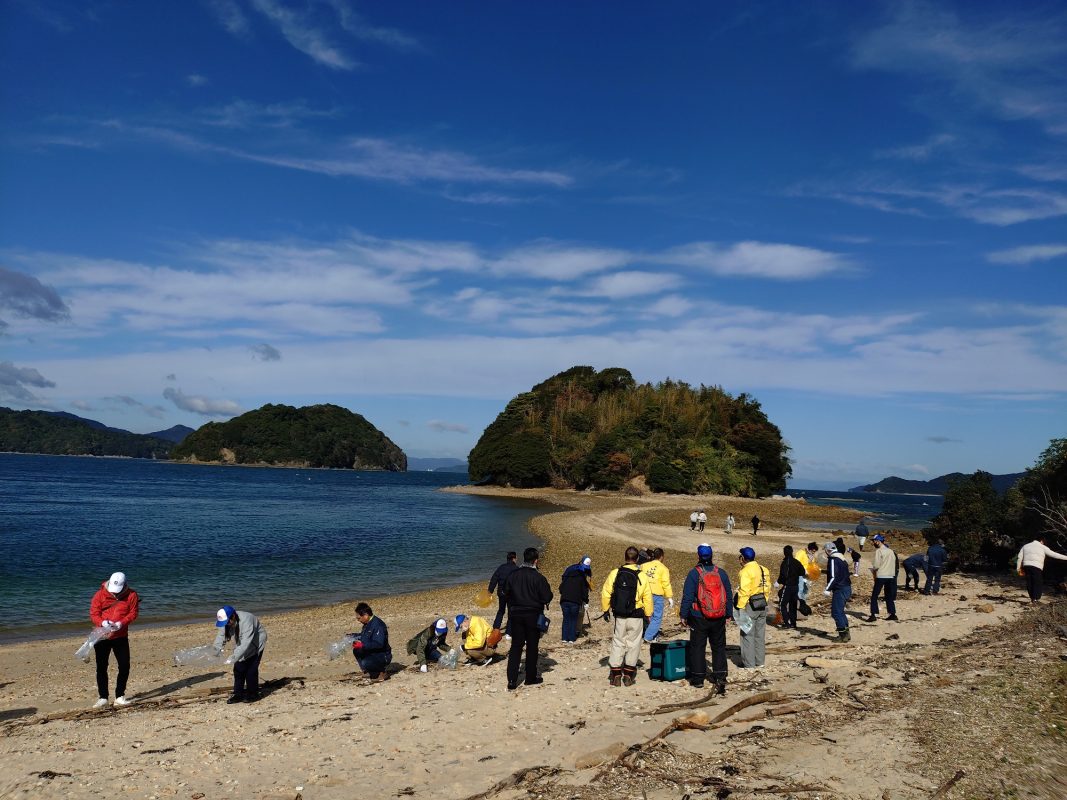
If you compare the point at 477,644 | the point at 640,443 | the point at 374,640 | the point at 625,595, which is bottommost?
the point at 477,644

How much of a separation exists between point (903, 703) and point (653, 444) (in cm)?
7721

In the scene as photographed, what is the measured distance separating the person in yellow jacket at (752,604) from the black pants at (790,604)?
3.62 meters

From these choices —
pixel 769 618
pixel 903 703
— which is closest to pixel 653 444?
pixel 769 618

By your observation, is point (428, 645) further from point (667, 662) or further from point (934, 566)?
point (934, 566)

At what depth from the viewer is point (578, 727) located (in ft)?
24.7

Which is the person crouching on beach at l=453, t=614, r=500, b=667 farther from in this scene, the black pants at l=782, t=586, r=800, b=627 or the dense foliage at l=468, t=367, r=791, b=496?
the dense foliage at l=468, t=367, r=791, b=496

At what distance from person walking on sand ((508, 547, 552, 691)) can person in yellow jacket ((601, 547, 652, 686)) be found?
915 mm

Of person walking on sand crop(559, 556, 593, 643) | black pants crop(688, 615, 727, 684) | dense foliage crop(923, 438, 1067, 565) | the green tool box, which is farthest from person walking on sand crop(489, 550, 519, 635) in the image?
dense foliage crop(923, 438, 1067, 565)

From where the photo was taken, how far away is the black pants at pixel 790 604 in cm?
1320

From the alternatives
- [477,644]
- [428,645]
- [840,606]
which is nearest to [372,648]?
[428,645]

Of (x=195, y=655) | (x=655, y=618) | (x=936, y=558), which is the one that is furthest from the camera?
(x=936, y=558)

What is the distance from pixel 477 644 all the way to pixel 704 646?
3687mm

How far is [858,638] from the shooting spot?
12.1 m

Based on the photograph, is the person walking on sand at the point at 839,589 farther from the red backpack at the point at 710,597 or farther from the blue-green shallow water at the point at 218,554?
the blue-green shallow water at the point at 218,554
